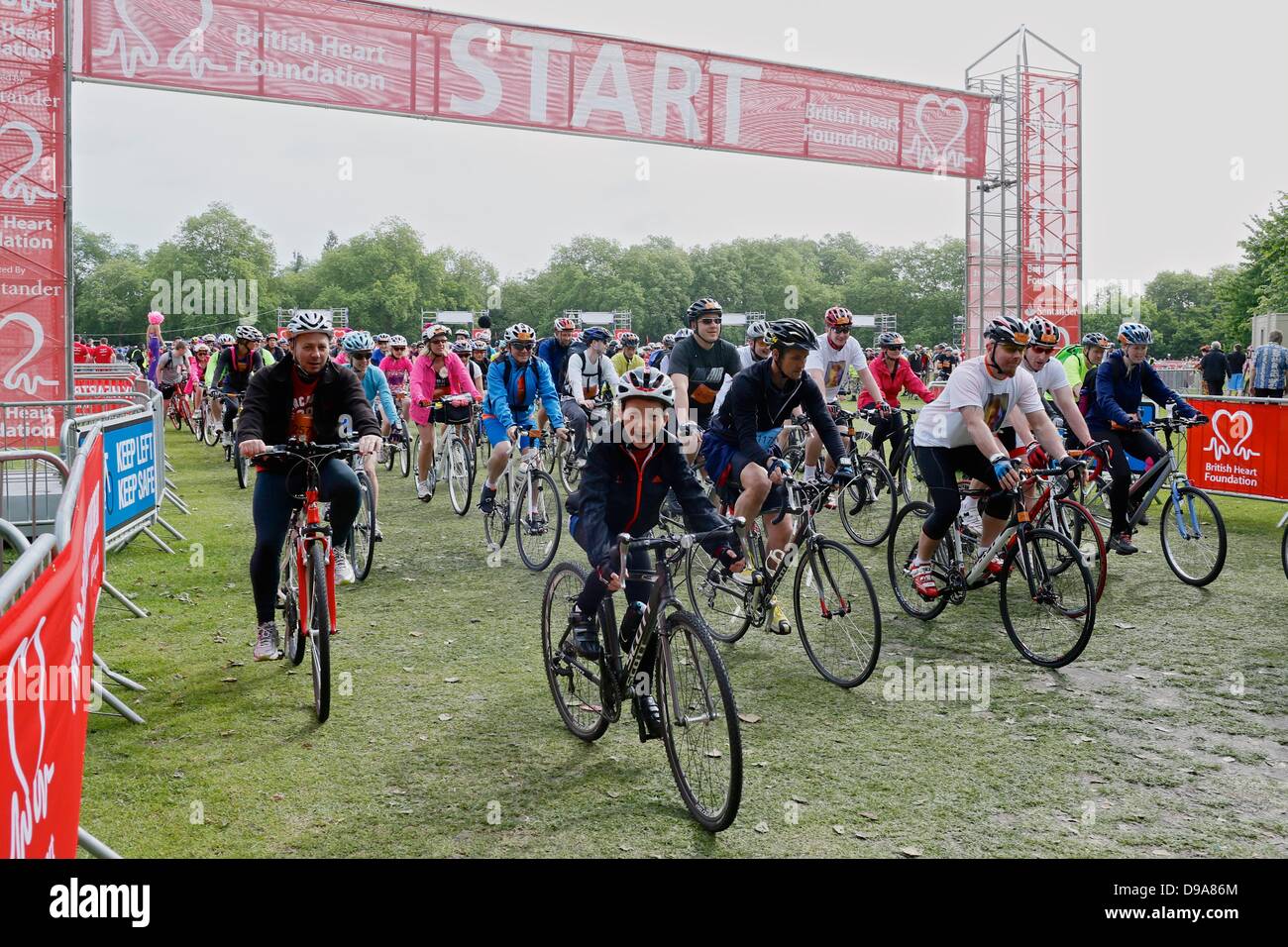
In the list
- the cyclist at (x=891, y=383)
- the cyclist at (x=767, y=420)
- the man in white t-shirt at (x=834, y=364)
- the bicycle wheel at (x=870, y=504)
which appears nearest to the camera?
the cyclist at (x=767, y=420)

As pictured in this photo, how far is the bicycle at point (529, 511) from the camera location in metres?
10.0

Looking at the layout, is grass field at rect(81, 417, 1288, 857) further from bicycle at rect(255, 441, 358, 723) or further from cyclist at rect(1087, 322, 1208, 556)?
cyclist at rect(1087, 322, 1208, 556)

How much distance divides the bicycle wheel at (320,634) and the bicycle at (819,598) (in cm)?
214

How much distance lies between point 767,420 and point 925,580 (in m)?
1.56

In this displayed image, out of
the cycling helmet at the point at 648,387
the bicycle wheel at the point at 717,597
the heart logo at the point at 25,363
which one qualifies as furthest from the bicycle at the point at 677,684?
the heart logo at the point at 25,363

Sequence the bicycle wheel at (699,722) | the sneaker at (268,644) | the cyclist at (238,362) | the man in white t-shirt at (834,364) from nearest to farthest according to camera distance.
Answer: the bicycle wheel at (699,722)
the sneaker at (268,644)
the man in white t-shirt at (834,364)
the cyclist at (238,362)

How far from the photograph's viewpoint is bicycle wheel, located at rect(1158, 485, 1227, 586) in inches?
348

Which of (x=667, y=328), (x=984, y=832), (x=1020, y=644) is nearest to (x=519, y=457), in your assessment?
(x=1020, y=644)

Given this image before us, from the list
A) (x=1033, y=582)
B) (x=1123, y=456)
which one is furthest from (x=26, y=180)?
(x=1123, y=456)

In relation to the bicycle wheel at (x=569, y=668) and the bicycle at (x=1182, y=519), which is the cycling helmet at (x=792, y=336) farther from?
the bicycle at (x=1182, y=519)

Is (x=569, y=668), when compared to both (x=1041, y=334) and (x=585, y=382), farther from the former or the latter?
(x=585, y=382)

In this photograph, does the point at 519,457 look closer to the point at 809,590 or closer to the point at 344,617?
the point at 344,617

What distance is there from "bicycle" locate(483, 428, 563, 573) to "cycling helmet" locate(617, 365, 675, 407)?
482 cm

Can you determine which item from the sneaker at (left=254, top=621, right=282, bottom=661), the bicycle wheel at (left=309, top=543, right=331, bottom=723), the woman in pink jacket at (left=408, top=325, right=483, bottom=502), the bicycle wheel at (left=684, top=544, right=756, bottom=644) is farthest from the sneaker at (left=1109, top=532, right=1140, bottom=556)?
the woman in pink jacket at (left=408, top=325, right=483, bottom=502)
